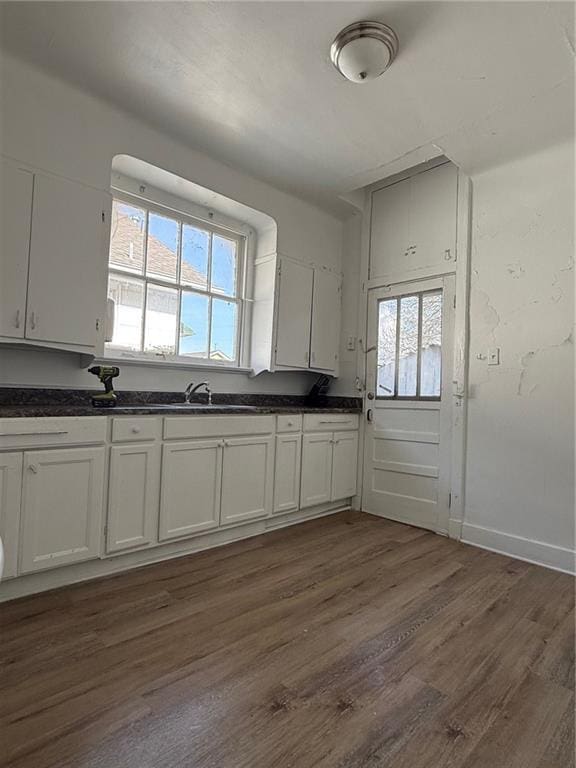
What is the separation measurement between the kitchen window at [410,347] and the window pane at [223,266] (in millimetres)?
1314

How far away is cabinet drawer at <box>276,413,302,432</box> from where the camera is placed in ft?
10.2

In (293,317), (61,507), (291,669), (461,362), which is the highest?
(293,317)

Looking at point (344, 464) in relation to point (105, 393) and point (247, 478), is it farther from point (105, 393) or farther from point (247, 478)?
point (105, 393)

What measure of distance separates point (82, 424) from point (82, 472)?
0.24 m

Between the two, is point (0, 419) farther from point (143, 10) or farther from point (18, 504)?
point (143, 10)

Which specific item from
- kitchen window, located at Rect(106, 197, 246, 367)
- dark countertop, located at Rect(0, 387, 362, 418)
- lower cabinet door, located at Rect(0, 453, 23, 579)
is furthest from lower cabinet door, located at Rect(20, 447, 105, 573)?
kitchen window, located at Rect(106, 197, 246, 367)

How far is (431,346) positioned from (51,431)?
2.68 meters

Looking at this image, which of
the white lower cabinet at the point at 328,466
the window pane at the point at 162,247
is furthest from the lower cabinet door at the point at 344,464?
the window pane at the point at 162,247

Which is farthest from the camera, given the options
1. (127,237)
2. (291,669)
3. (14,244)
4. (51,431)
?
(127,237)

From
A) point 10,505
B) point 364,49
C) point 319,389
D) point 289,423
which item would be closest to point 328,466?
point 289,423

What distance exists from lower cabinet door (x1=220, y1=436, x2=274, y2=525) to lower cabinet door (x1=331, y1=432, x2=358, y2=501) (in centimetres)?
73

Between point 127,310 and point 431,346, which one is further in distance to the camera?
point 431,346

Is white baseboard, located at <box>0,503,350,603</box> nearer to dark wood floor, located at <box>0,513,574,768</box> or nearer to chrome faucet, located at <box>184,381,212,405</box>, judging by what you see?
dark wood floor, located at <box>0,513,574,768</box>

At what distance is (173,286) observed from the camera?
10.5 feet
